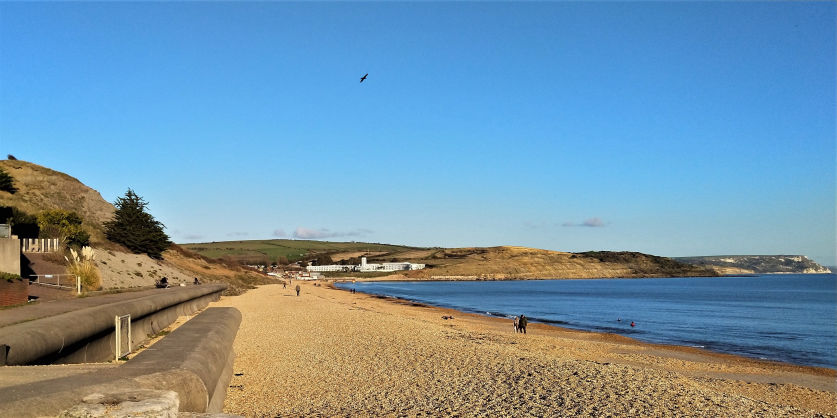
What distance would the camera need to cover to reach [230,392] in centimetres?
1035

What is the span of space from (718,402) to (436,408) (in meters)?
5.88

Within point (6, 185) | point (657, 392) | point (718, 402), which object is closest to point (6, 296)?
point (657, 392)

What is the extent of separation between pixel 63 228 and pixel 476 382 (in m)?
32.4

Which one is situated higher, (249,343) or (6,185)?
(6,185)

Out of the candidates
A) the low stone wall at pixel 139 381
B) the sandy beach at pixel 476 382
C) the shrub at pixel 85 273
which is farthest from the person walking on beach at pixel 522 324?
the low stone wall at pixel 139 381

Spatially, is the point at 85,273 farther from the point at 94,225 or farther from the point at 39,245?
the point at 94,225

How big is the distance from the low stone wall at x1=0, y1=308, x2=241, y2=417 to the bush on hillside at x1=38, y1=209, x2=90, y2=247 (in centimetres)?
2789

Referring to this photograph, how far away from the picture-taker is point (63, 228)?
115ft

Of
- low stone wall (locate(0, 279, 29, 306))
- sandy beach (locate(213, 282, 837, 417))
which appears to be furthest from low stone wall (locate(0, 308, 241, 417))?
low stone wall (locate(0, 279, 29, 306))

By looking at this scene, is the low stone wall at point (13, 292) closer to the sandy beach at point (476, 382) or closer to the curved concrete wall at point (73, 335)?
the curved concrete wall at point (73, 335)

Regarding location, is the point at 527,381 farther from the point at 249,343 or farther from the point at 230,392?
the point at 249,343

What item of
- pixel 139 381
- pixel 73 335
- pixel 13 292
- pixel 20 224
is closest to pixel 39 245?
pixel 20 224

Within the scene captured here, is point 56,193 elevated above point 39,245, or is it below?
above

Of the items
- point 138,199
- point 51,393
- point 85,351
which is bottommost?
point 85,351
